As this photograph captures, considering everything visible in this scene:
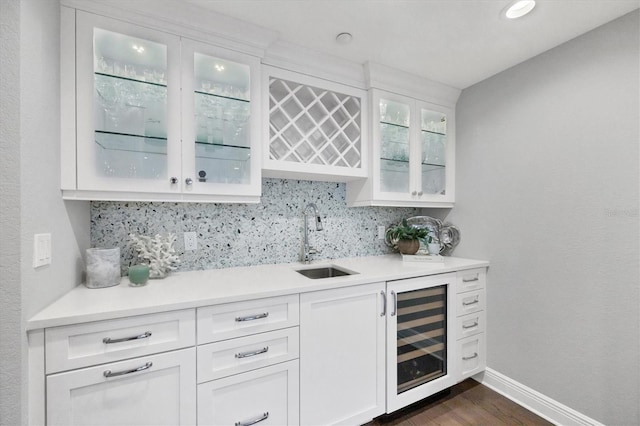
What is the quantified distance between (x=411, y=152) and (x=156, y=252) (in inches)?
76.7

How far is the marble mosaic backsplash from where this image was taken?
1636 millimetres

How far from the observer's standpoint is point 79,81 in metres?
1.29

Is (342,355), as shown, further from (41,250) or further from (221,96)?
(221,96)

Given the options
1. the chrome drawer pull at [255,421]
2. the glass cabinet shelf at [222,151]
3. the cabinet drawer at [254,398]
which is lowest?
the chrome drawer pull at [255,421]

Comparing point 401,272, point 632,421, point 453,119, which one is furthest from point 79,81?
point 632,421

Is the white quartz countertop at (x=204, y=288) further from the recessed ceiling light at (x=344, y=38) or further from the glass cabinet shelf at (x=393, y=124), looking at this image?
the recessed ceiling light at (x=344, y=38)

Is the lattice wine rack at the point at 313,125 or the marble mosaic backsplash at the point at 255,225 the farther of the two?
the lattice wine rack at the point at 313,125

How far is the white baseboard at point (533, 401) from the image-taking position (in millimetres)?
1678

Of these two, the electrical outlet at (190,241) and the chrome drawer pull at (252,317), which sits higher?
the electrical outlet at (190,241)

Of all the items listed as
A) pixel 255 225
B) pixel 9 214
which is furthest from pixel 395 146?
pixel 9 214

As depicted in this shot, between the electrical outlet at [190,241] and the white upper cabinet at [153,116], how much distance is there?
0.37m

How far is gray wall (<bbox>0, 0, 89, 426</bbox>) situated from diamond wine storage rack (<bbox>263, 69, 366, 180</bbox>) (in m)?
0.99

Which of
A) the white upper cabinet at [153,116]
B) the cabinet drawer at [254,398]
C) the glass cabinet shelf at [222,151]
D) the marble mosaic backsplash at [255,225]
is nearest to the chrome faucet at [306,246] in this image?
the marble mosaic backsplash at [255,225]

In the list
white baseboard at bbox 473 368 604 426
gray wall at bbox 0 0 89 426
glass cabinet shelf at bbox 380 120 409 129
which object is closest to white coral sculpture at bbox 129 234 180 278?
gray wall at bbox 0 0 89 426
